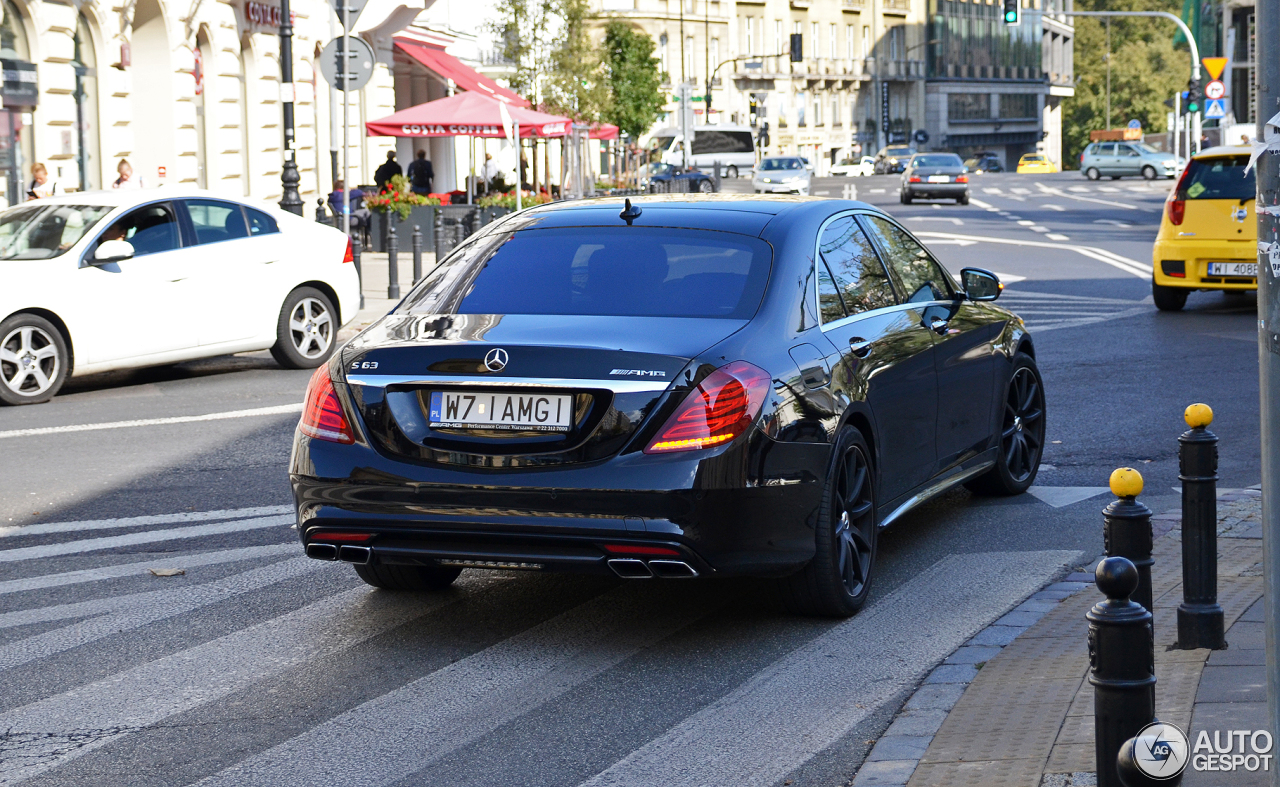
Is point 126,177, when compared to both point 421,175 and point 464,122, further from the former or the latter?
point 421,175

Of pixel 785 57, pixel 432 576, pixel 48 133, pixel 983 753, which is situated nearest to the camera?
pixel 983 753

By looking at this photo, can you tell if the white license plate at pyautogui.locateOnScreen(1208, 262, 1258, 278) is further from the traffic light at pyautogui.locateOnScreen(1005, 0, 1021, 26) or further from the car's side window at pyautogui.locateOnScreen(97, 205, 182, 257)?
the traffic light at pyautogui.locateOnScreen(1005, 0, 1021, 26)

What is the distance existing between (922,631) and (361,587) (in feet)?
6.93

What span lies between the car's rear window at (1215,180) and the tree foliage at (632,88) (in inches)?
1560

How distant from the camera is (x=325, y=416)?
5.62 m

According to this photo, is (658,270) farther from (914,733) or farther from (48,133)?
(48,133)

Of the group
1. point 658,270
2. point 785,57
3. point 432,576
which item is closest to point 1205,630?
point 658,270

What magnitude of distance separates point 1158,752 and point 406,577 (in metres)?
3.54

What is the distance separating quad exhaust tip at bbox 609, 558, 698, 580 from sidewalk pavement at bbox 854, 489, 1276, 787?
77cm

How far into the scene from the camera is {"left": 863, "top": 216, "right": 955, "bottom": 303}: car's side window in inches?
273

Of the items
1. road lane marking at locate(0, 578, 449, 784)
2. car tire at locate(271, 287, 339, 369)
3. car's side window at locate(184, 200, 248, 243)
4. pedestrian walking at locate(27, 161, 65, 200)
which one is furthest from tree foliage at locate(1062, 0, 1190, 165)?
road lane marking at locate(0, 578, 449, 784)

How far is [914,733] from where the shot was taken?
4.66m

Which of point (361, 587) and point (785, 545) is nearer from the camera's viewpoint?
point (785, 545)

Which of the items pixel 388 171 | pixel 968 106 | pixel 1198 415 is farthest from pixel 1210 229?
pixel 968 106
